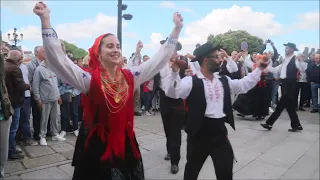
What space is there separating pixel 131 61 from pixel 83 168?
1.53 m

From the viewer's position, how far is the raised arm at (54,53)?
198 cm

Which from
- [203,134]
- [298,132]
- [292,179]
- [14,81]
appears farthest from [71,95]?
[298,132]

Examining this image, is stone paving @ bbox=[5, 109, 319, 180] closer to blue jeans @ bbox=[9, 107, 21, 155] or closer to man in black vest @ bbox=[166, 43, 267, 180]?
blue jeans @ bbox=[9, 107, 21, 155]

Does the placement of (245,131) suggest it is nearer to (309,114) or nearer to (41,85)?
(309,114)

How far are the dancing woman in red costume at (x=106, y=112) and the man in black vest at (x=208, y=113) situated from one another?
0.62 m

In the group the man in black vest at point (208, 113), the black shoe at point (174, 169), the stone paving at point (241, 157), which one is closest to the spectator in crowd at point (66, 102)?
the stone paving at point (241, 157)

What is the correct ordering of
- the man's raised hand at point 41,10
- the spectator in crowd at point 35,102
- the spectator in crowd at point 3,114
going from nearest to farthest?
the man's raised hand at point 41,10
the spectator in crowd at point 3,114
the spectator in crowd at point 35,102

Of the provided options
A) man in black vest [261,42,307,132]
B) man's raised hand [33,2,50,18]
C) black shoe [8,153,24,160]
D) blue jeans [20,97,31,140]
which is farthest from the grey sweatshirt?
man in black vest [261,42,307,132]

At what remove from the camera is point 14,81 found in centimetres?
470

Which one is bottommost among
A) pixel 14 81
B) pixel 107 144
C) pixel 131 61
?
pixel 107 144

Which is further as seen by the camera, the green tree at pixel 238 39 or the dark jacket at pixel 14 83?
the green tree at pixel 238 39

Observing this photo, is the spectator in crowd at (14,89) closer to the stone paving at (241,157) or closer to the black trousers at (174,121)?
the stone paving at (241,157)

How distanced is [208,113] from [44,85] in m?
4.02

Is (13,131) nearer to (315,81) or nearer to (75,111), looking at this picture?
(75,111)
